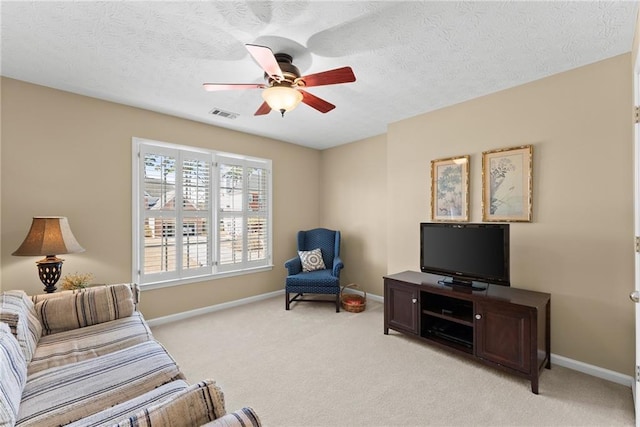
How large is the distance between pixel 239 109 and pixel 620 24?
3.24 meters

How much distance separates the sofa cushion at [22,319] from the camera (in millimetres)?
1694

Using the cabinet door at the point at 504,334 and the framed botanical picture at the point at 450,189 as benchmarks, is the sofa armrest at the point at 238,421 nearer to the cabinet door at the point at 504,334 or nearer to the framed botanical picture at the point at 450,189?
the cabinet door at the point at 504,334

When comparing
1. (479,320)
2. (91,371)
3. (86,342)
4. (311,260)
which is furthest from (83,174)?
(479,320)

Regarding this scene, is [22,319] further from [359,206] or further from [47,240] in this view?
[359,206]

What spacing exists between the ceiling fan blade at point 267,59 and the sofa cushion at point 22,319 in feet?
6.84

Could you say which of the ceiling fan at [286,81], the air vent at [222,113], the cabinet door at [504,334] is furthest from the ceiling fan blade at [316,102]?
the cabinet door at [504,334]

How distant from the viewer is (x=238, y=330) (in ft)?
10.8

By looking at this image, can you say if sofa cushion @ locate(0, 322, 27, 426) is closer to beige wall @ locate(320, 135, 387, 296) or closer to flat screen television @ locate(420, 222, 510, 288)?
flat screen television @ locate(420, 222, 510, 288)

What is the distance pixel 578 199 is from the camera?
96.3 inches

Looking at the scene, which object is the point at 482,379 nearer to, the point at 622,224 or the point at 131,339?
the point at 622,224

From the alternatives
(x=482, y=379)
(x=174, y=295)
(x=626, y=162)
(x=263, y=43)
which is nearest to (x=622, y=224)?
(x=626, y=162)

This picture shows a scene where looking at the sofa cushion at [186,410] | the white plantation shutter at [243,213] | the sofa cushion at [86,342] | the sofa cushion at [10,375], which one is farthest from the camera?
the white plantation shutter at [243,213]

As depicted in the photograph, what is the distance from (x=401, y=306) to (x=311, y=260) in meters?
1.69

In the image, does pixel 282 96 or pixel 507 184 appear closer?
pixel 282 96
